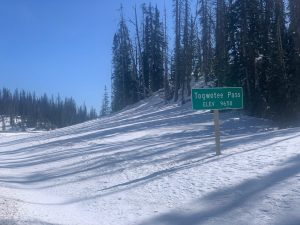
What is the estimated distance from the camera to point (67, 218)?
365 inches

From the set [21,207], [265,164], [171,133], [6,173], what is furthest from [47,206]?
[171,133]

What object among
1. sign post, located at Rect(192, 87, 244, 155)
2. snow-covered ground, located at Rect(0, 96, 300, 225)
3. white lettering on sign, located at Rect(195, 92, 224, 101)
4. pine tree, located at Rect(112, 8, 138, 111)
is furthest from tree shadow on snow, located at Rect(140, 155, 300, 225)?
pine tree, located at Rect(112, 8, 138, 111)

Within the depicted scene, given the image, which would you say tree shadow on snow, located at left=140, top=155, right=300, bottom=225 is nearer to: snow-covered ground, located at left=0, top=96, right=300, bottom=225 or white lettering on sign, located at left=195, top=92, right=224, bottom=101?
snow-covered ground, located at left=0, top=96, right=300, bottom=225

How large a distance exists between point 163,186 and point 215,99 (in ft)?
11.2

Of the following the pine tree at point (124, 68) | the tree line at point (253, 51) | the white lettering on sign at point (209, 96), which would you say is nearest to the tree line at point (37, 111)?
the pine tree at point (124, 68)

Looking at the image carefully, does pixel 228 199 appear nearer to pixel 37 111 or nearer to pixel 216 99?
pixel 216 99

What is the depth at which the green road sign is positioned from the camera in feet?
42.9

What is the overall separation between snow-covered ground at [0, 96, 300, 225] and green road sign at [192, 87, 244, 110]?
141 centimetres

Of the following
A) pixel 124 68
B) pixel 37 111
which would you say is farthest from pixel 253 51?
pixel 37 111

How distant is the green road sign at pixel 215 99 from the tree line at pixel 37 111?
106 metres

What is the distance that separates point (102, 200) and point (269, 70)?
67.1 feet

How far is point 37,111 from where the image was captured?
133500mm

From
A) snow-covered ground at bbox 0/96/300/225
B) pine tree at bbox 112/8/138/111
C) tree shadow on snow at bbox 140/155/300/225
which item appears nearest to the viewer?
tree shadow on snow at bbox 140/155/300/225

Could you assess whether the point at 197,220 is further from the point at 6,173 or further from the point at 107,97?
the point at 107,97
